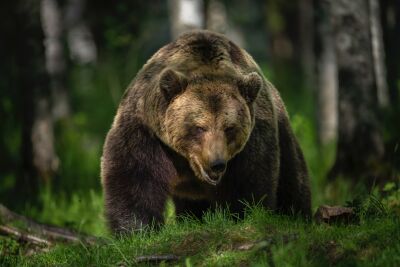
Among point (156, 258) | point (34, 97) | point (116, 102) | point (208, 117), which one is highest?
point (208, 117)

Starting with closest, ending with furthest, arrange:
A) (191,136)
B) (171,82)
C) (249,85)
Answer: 1. (191,136)
2. (171,82)
3. (249,85)

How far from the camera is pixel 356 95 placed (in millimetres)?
8766

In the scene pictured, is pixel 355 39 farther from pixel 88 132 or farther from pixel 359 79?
pixel 88 132

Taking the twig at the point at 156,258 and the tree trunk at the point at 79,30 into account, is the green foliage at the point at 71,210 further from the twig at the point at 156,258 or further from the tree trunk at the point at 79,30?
the tree trunk at the point at 79,30

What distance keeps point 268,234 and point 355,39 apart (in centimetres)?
418

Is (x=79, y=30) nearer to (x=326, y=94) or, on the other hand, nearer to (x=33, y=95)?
(x=326, y=94)

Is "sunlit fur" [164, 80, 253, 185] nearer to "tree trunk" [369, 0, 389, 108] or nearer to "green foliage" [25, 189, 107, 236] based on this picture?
"green foliage" [25, 189, 107, 236]

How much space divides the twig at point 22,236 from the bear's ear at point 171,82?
1793 millimetres

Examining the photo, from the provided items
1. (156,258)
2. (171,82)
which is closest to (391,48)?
(171,82)

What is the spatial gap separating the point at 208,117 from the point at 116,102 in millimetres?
6941

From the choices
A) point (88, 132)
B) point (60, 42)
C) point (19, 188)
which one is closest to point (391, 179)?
point (19, 188)

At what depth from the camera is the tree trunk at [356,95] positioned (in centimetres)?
872

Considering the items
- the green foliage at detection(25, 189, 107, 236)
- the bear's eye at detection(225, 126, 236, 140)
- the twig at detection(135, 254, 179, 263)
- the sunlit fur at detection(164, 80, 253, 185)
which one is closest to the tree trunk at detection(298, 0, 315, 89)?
the green foliage at detection(25, 189, 107, 236)

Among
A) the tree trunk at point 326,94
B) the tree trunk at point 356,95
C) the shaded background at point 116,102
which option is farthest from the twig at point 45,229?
the tree trunk at point 326,94
